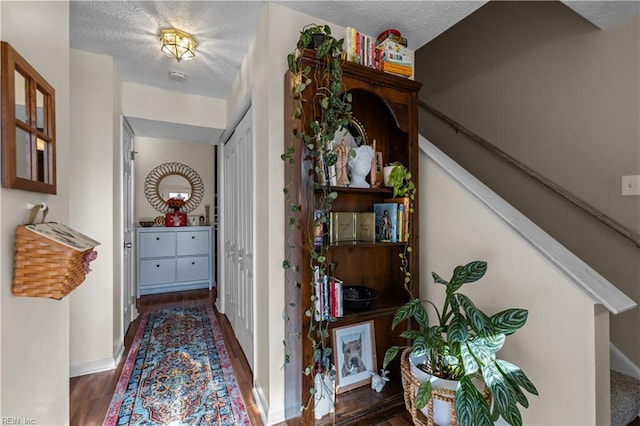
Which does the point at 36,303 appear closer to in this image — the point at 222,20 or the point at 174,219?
the point at 222,20

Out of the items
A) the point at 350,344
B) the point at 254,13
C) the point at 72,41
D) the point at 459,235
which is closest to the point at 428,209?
the point at 459,235

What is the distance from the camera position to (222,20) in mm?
1771

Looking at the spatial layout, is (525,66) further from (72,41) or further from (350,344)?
(72,41)

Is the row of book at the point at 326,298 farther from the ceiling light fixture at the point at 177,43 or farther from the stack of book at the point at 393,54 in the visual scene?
the ceiling light fixture at the point at 177,43

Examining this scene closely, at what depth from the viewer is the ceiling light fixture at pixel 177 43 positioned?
1863 mm

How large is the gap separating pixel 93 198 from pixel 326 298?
199 cm

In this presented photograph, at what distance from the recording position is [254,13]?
5.61 feet

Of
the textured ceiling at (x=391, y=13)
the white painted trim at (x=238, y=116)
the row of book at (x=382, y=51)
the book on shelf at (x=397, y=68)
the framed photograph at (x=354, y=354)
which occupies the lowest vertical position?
the framed photograph at (x=354, y=354)

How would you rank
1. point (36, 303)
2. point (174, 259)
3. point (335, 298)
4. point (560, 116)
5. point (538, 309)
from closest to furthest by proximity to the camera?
point (36, 303) → point (538, 309) → point (335, 298) → point (560, 116) → point (174, 259)

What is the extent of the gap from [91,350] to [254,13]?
270 centimetres

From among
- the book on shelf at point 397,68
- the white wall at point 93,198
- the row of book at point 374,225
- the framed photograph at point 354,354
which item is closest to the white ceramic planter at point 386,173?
the row of book at point 374,225

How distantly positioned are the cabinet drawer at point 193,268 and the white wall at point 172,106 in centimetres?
241

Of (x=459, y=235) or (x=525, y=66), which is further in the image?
(x=525, y=66)

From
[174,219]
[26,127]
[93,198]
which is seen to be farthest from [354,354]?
[174,219]
